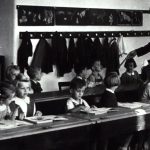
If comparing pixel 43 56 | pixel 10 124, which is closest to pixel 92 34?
pixel 43 56

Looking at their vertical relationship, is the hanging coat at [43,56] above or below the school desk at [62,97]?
above

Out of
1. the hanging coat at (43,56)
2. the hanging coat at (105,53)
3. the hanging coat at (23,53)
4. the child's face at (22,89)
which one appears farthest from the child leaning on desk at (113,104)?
the hanging coat at (105,53)

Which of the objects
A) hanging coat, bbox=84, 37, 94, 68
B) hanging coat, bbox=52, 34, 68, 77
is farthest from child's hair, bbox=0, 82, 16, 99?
hanging coat, bbox=84, 37, 94, 68

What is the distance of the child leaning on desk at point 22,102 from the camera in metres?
4.86

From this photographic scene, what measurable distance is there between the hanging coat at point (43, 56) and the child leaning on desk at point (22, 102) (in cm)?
384

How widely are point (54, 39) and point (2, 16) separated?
129cm

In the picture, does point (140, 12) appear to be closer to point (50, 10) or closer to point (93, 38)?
point (93, 38)

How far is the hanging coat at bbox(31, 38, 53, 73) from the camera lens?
9094mm

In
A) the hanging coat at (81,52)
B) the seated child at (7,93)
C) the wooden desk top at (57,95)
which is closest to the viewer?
the seated child at (7,93)

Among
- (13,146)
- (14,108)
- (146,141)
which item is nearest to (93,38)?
(146,141)

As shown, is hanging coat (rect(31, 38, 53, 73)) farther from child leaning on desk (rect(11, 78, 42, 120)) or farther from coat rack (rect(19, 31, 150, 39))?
child leaning on desk (rect(11, 78, 42, 120))

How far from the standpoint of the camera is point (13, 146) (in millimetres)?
3943

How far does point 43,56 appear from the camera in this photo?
9172mm

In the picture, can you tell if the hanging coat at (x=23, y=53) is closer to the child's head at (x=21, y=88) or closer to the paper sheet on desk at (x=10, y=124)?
the child's head at (x=21, y=88)
